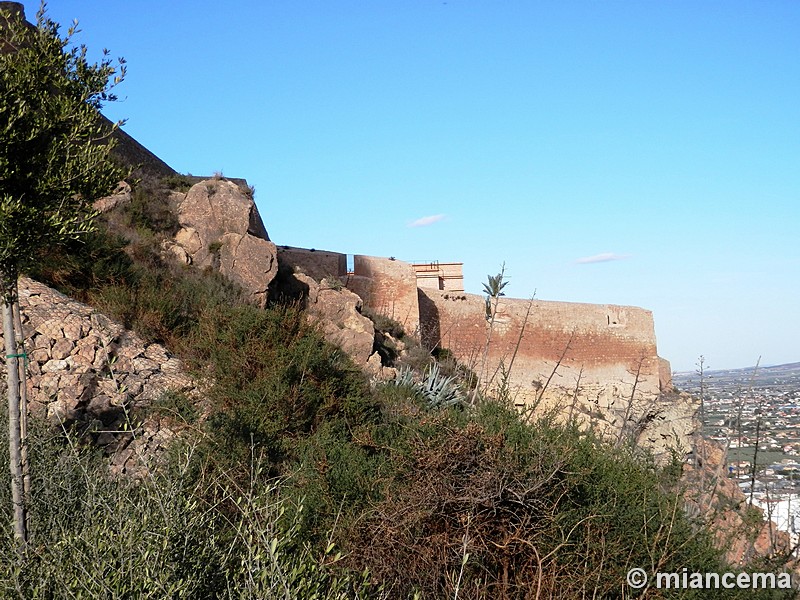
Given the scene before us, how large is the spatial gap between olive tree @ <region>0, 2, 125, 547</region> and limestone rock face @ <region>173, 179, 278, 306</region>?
703 cm

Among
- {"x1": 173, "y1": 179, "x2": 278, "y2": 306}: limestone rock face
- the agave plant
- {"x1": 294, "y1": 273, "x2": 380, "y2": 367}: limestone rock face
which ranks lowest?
the agave plant

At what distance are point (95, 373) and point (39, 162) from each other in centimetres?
347

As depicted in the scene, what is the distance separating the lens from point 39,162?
448 centimetres

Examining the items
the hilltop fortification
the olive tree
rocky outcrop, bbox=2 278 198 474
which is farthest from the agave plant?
the olive tree

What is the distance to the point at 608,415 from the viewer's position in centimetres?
1455

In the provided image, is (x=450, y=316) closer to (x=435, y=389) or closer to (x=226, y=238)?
(x=226, y=238)

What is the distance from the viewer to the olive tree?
421 centimetres

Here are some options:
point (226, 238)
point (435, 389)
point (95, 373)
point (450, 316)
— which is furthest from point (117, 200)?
point (450, 316)

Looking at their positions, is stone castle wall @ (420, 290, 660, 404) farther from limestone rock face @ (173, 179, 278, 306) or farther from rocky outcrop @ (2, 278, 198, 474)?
rocky outcrop @ (2, 278, 198, 474)

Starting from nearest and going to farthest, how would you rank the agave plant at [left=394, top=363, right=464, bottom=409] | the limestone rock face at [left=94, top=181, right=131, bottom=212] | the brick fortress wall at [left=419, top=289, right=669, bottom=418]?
the agave plant at [left=394, top=363, right=464, bottom=409] < the limestone rock face at [left=94, top=181, right=131, bottom=212] < the brick fortress wall at [left=419, top=289, right=669, bottom=418]

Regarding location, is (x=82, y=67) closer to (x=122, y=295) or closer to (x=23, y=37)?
(x=23, y=37)

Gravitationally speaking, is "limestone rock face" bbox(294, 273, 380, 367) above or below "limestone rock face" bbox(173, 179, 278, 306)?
below

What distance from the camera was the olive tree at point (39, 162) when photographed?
4207 millimetres

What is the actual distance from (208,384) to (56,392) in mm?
1520
